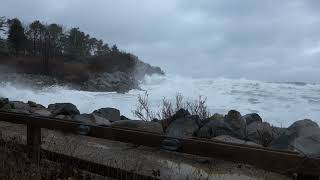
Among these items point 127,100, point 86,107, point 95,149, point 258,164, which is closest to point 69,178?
point 258,164

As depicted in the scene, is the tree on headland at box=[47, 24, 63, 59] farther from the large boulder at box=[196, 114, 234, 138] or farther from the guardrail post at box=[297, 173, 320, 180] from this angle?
the guardrail post at box=[297, 173, 320, 180]

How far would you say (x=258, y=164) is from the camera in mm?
4453

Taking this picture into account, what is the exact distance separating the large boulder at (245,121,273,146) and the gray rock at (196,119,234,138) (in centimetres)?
45

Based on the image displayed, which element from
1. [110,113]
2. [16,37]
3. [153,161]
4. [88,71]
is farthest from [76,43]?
[153,161]

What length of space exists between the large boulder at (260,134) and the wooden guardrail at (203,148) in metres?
5.13

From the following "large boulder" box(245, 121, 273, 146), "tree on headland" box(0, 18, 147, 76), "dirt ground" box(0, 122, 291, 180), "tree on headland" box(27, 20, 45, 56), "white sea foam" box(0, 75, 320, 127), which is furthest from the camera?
"tree on headland" box(27, 20, 45, 56)

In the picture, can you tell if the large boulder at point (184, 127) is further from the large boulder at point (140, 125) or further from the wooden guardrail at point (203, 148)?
the wooden guardrail at point (203, 148)

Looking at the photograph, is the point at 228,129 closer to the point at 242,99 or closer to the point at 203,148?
the point at 203,148

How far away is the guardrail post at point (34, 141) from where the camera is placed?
6241mm

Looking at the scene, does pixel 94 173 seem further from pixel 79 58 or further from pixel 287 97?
pixel 79 58

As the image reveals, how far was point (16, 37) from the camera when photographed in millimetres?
79500

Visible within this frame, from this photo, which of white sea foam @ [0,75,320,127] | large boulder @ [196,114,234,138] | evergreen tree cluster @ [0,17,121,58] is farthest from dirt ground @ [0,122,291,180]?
evergreen tree cluster @ [0,17,121,58]

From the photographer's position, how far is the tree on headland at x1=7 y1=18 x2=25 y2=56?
78312 millimetres

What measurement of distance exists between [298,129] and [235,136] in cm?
119
